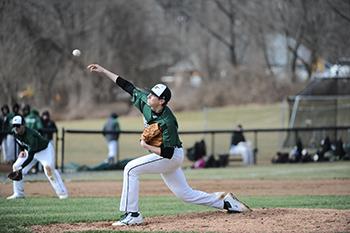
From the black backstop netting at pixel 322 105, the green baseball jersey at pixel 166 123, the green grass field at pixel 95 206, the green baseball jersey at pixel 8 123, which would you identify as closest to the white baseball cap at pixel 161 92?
the green baseball jersey at pixel 166 123

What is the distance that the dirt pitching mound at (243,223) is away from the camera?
9086 mm

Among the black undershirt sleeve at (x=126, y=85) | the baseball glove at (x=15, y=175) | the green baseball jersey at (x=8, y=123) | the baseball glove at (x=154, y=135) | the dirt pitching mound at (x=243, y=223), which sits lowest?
the dirt pitching mound at (x=243, y=223)

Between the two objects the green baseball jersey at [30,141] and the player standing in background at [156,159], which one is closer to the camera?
the player standing in background at [156,159]

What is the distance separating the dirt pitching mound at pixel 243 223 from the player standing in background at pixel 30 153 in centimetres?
424

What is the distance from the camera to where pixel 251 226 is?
9234 mm

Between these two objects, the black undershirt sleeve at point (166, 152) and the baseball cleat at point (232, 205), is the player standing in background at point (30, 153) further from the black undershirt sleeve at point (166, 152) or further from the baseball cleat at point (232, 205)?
the black undershirt sleeve at point (166, 152)

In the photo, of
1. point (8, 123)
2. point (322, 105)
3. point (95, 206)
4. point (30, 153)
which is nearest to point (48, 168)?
point (30, 153)

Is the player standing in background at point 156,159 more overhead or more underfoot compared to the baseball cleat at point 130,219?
more overhead

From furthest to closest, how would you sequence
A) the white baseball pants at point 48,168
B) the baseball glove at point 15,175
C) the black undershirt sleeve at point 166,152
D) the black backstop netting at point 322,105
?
1. the black backstop netting at point 322,105
2. the white baseball pants at point 48,168
3. the baseball glove at point 15,175
4. the black undershirt sleeve at point 166,152

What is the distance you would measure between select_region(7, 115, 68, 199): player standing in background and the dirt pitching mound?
424 cm

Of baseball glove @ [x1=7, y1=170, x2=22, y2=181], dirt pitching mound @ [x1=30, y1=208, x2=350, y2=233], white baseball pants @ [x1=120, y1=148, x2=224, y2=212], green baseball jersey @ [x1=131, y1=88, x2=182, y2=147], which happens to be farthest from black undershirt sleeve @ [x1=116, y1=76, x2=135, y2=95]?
baseball glove @ [x1=7, y1=170, x2=22, y2=181]

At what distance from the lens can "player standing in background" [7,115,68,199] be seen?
1384 centimetres

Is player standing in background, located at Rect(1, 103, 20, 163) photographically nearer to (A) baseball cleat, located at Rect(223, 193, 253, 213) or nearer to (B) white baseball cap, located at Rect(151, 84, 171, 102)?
(A) baseball cleat, located at Rect(223, 193, 253, 213)

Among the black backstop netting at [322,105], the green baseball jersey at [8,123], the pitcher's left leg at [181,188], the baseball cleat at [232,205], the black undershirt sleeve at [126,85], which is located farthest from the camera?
the black backstop netting at [322,105]
